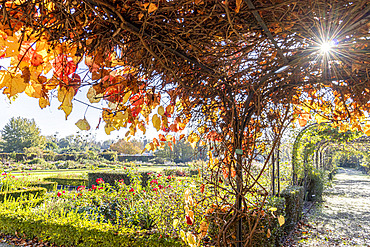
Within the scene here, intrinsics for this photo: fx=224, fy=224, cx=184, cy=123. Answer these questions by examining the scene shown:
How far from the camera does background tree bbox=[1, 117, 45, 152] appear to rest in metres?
33.6

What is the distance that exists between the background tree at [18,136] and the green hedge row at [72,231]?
34999 millimetres

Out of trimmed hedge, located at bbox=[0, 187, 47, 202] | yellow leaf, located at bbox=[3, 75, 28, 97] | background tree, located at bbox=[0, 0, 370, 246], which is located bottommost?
trimmed hedge, located at bbox=[0, 187, 47, 202]

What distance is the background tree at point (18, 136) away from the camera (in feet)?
110

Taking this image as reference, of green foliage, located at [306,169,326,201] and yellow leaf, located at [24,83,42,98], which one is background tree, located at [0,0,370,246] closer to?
yellow leaf, located at [24,83,42,98]

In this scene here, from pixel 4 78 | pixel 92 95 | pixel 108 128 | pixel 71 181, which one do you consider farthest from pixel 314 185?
pixel 71 181

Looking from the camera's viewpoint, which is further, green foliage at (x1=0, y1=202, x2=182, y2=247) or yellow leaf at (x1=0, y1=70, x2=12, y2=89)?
green foliage at (x1=0, y1=202, x2=182, y2=247)

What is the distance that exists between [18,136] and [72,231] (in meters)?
38.9

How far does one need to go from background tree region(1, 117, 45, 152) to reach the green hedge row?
34999 millimetres

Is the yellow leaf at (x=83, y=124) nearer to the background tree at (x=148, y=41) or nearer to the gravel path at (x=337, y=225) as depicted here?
the background tree at (x=148, y=41)

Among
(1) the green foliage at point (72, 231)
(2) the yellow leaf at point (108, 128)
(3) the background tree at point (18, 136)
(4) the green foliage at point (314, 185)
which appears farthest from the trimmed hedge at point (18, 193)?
(3) the background tree at point (18, 136)

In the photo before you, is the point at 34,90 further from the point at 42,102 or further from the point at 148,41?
the point at 148,41

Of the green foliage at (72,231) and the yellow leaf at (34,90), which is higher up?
the yellow leaf at (34,90)

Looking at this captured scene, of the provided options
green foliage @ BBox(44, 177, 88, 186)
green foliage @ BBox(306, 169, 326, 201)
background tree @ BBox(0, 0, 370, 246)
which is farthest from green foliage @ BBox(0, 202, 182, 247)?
green foliage @ BBox(44, 177, 88, 186)

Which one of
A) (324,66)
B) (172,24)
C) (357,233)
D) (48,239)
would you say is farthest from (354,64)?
(357,233)
